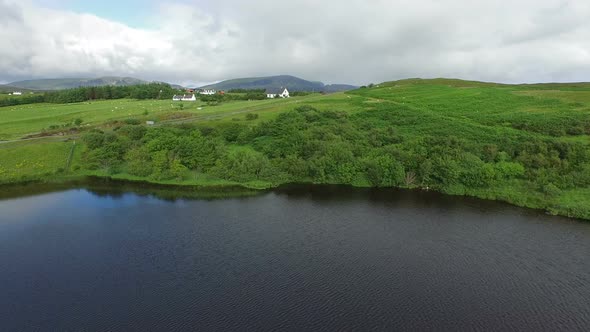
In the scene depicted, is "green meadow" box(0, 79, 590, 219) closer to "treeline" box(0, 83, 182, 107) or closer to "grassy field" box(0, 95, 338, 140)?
"grassy field" box(0, 95, 338, 140)

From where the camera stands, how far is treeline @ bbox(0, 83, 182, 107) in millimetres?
147875

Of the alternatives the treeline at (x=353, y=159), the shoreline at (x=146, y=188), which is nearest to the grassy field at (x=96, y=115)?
the treeline at (x=353, y=159)

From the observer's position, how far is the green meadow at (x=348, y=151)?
58.8 m

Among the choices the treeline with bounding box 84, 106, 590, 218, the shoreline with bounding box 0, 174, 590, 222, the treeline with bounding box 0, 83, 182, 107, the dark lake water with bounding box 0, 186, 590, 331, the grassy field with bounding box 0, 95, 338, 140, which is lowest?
the dark lake water with bounding box 0, 186, 590, 331

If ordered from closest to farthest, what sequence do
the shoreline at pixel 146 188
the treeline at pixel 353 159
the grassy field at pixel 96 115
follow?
the shoreline at pixel 146 188 < the treeline at pixel 353 159 < the grassy field at pixel 96 115

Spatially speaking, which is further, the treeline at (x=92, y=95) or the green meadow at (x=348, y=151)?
the treeline at (x=92, y=95)

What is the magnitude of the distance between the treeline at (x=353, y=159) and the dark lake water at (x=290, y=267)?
27.3ft

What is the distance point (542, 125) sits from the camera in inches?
3002

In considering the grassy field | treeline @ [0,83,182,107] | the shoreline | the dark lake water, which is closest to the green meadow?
the shoreline

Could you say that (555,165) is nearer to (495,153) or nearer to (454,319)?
(495,153)

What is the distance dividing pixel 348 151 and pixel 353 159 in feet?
8.08

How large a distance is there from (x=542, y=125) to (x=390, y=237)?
57.2 metres

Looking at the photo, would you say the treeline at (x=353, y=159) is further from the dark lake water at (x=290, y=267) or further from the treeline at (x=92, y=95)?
the treeline at (x=92, y=95)

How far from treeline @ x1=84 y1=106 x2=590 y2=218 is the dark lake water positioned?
27.3 ft
